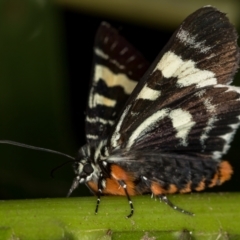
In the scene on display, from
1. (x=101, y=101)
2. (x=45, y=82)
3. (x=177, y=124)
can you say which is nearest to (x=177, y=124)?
(x=177, y=124)

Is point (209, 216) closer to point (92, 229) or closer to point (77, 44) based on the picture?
point (92, 229)

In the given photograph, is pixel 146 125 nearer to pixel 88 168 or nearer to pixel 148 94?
pixel 148 94

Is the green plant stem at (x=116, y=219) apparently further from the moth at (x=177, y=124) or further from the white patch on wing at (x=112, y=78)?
the white patch on wing at (x=112, y=78)

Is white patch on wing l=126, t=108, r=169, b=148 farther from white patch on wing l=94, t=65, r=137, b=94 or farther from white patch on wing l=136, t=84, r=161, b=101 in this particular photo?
white patch on wing l=94, t=65, r=137, b=94

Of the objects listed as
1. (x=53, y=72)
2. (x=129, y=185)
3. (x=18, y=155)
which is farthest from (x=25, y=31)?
(x=129, y=185)

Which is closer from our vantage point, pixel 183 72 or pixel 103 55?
pixel 183 72

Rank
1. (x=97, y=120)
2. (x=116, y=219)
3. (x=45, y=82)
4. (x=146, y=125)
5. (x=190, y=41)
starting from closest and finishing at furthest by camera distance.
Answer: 1. (x=116, y=219)
2. (x=190, y=41)
3. (x=146, y=125)
4. (x=97, y=120)
5. (x=45, y=82)

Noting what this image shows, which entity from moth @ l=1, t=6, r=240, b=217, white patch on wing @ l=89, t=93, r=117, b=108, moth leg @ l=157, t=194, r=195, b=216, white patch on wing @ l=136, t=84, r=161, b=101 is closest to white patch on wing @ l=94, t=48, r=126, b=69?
white patch on wing @ l=89, t=93, r=117, b=108
